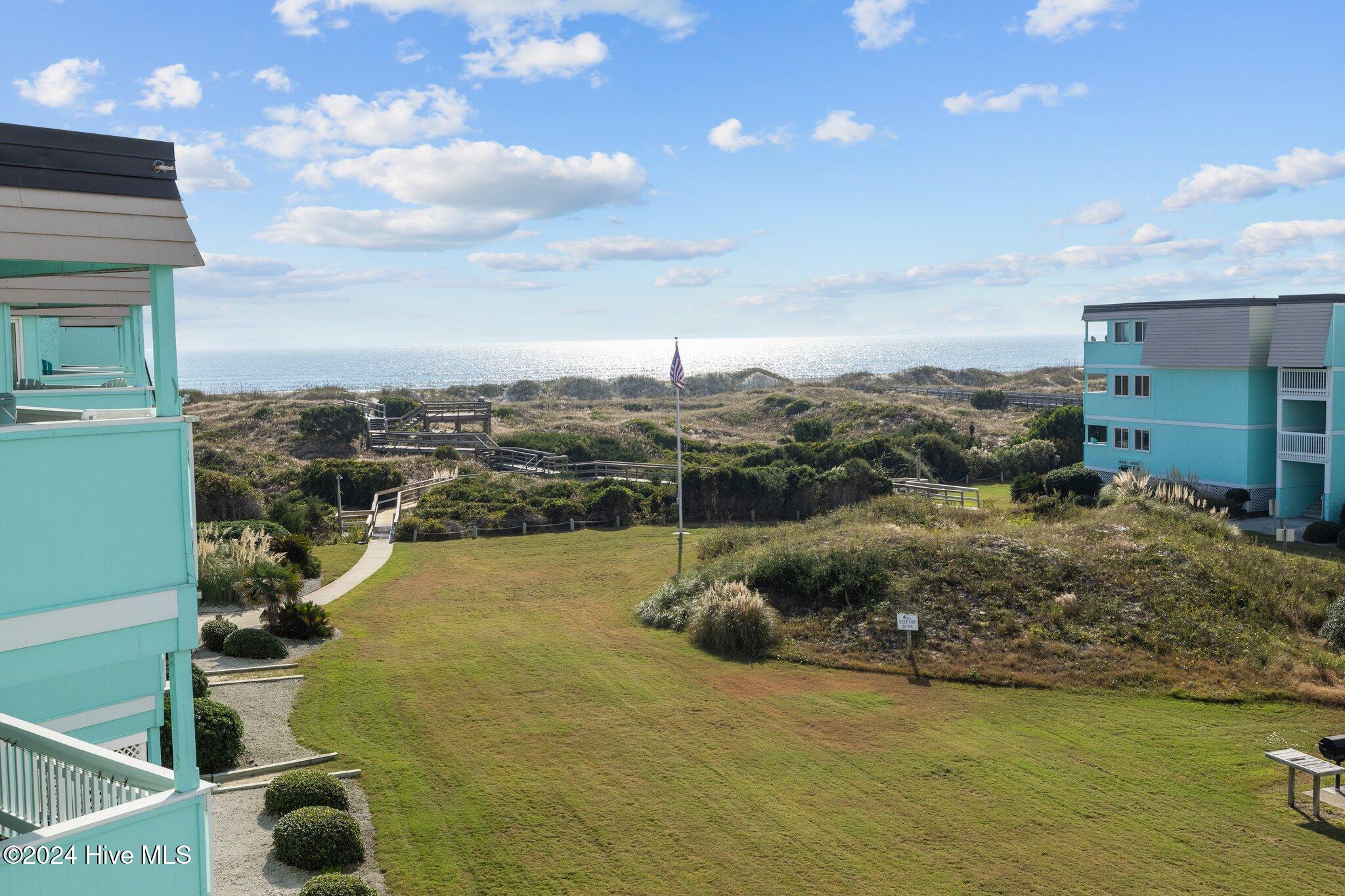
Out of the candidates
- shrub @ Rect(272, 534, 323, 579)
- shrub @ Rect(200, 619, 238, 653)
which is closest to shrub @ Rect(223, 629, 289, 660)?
shrub @ Rect(200, 619, 238, 653)

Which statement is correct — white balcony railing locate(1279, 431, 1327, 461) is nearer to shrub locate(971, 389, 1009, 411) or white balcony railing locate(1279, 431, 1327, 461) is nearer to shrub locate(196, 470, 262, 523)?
shrub locate(196, 470, 262, 523)

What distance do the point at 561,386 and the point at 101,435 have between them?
95.6 m

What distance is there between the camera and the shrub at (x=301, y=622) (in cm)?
1925

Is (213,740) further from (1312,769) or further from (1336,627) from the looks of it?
(1336,627)

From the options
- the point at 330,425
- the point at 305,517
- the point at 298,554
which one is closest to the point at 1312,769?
the point at 298,554

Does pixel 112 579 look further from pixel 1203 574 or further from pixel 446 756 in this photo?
pixel 1203 574

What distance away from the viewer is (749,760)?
13430 millimetres

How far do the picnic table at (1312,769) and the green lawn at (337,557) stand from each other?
21132 millimetres

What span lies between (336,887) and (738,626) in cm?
1041

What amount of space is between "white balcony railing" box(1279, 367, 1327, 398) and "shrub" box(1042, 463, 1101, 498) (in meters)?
6.19

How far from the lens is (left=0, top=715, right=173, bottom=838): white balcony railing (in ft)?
19.5

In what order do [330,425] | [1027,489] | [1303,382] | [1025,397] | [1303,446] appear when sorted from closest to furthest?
[1303,446] → [1303,382] → [1027,489] → [330,425] → [1025,397]

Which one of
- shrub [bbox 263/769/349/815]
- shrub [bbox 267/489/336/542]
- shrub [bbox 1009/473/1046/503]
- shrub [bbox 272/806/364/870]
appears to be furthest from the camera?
shrub [bbox 1009/473/1046/503]

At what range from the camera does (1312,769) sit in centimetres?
1166
